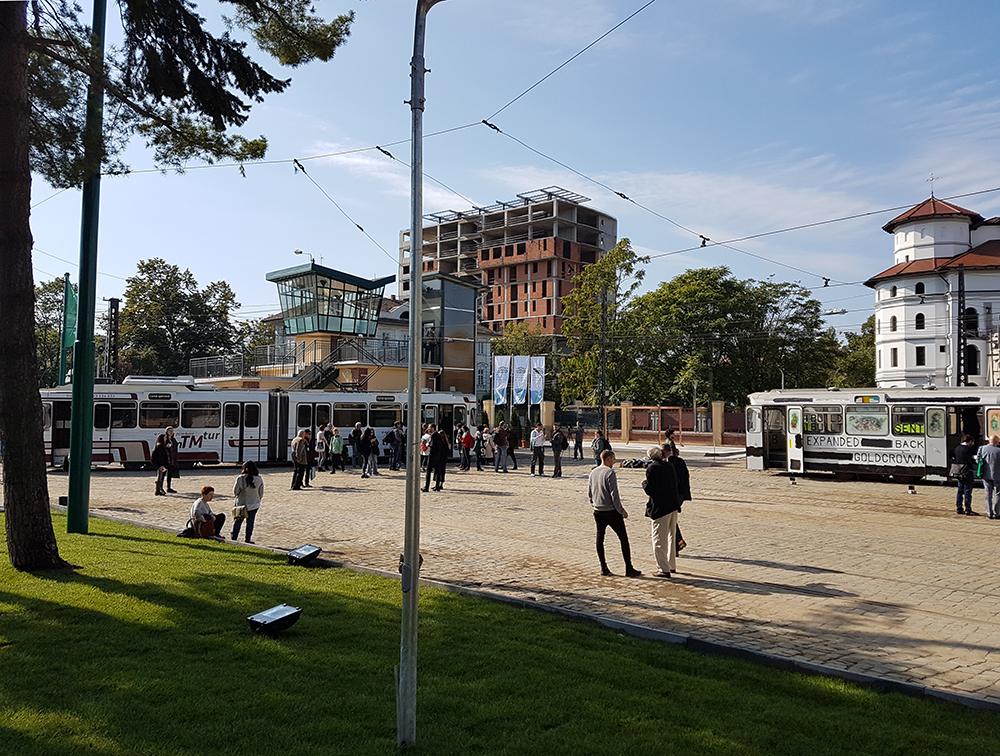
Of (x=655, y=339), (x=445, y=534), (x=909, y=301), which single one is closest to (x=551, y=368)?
(x=655, y=339)

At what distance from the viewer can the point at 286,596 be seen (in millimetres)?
8445

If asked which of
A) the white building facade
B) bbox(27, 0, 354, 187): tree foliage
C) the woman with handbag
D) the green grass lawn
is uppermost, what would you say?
the white building facade

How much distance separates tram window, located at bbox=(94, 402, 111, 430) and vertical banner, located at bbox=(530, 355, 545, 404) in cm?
1985

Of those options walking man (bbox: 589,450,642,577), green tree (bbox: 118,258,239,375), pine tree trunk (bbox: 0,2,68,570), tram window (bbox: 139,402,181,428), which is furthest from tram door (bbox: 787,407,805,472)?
green tree (bbox: 118,258,239,375)

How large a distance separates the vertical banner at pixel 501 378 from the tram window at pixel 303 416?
11594 millimetres

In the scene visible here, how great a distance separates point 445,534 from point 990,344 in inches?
2600

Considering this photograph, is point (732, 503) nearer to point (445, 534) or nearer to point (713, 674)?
point (445, 534)

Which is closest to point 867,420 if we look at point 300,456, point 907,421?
point 907,421

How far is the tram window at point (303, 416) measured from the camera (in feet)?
105

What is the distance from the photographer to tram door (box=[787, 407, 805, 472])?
28.5m

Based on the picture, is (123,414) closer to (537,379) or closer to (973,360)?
(537,379)

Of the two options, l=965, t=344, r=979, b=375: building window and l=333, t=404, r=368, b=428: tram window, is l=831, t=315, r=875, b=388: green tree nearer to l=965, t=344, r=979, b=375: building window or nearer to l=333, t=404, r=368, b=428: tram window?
l=965, t=344, r=979, b=375: building window

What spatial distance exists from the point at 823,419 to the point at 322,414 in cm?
1960

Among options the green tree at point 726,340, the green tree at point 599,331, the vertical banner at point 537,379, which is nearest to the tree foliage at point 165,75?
the vertical banner at point 537,379
